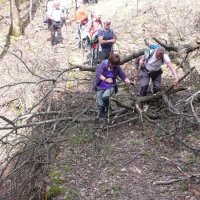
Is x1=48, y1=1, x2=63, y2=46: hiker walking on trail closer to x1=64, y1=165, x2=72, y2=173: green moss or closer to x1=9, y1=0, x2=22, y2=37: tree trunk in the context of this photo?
x1=9, y1=0, x2=22, y2=37: tree trunk

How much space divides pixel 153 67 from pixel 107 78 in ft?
3.65

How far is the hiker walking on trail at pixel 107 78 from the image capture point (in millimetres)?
7175

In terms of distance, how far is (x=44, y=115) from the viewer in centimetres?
871

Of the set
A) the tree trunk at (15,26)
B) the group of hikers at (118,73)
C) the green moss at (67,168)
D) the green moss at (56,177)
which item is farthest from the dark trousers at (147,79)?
the tree trunk at (15,26)

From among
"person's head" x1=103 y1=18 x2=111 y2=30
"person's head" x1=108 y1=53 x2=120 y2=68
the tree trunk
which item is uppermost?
"person's head" x1=108 y1=53 x2=120 y2=68

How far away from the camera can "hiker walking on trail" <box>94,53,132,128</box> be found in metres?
7.18

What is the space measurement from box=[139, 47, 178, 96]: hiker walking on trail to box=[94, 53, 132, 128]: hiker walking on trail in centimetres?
76

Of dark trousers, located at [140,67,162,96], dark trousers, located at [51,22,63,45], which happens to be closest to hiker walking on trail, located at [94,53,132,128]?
dark trousers, located at [140,67,162,96]

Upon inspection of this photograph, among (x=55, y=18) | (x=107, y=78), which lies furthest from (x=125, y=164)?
(x=55, y=18)

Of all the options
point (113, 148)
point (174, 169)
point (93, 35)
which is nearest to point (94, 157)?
point (113, 148)

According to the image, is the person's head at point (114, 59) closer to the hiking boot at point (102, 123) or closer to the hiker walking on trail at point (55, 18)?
the hiking boot at point (102, 123)

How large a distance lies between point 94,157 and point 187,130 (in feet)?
6.12

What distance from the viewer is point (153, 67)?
26.0ft

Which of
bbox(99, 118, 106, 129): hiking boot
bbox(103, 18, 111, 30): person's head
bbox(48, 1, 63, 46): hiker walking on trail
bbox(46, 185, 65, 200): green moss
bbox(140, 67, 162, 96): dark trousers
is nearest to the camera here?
bbox(46, 185, 65, 200): green moss
